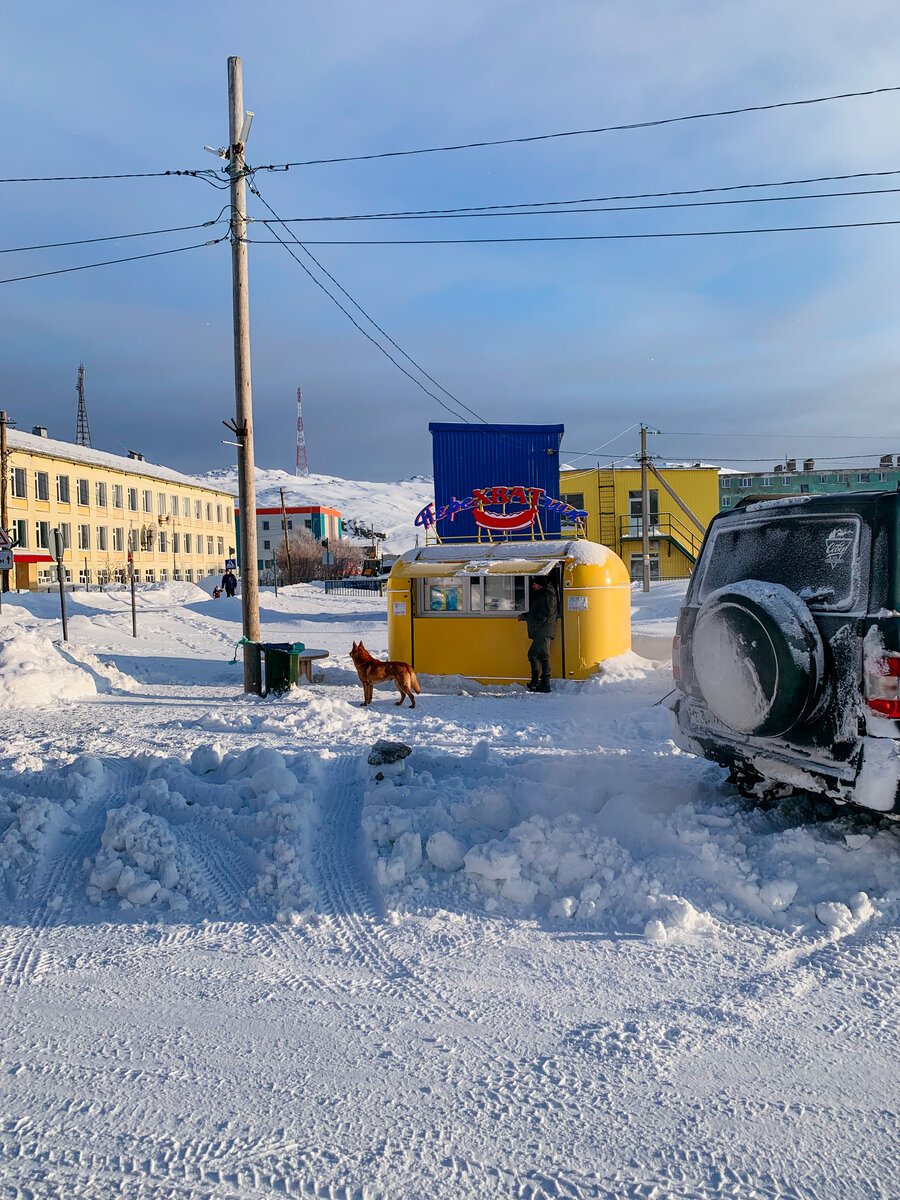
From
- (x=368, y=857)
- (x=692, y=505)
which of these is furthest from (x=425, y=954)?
(x=692, y=505)

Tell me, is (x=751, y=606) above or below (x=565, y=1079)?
above

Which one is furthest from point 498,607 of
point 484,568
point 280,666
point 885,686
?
point 885,686

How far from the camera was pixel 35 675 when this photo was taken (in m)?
10.3

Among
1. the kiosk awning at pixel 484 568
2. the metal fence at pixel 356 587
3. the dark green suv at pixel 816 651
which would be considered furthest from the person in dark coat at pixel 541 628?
the metal fence at pixel 356 587

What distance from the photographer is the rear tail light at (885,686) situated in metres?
3.95

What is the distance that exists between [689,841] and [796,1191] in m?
2.27

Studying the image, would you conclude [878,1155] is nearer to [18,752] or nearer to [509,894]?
[509,894]

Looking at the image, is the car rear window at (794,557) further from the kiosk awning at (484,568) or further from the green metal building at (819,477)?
the green metal building at (819,477)

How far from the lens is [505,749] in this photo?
7.43 m

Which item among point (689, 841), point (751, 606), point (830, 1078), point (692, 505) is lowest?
point (830, 1078)

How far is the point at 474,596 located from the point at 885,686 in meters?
8.45

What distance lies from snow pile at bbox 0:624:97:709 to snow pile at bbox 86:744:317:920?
4.98m

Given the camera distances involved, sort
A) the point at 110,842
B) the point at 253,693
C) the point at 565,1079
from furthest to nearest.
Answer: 1. the point at 253,693
2. the point at 110,842
3. the point at 565,1079

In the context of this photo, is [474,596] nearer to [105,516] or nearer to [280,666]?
[280,666]
